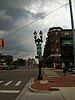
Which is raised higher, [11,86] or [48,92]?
[48,92]

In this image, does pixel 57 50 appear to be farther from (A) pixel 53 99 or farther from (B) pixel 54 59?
(A) pixel 53 99

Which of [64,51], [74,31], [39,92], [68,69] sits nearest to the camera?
[39,92]

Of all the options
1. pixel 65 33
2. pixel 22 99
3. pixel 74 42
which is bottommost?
pixel 22 99

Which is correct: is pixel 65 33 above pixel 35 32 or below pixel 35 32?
above

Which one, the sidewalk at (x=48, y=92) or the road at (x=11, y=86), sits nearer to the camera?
the sidewalk at (x=48, y=92)

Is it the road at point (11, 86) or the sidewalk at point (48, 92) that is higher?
the sidewalk at point (48, 92)

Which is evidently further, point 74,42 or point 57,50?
point 57,50

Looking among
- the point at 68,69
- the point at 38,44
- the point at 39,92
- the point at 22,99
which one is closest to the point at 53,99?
the point at 22,99

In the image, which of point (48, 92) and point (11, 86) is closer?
point (48, 92)

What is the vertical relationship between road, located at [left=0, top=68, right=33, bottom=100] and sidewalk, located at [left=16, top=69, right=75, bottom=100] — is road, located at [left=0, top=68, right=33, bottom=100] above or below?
below

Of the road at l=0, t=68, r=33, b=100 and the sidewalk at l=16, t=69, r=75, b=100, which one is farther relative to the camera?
the road at l=0, t=68, r=33, b=100

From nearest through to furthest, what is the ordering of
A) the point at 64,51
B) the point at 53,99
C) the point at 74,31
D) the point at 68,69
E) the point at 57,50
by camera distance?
the point at 53,99 → the point at 74,31 → the point at 68,69 → the point at 64,51 → the point at 57,50

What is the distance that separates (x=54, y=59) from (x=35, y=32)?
108089 millimetres

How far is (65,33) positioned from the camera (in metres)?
155
